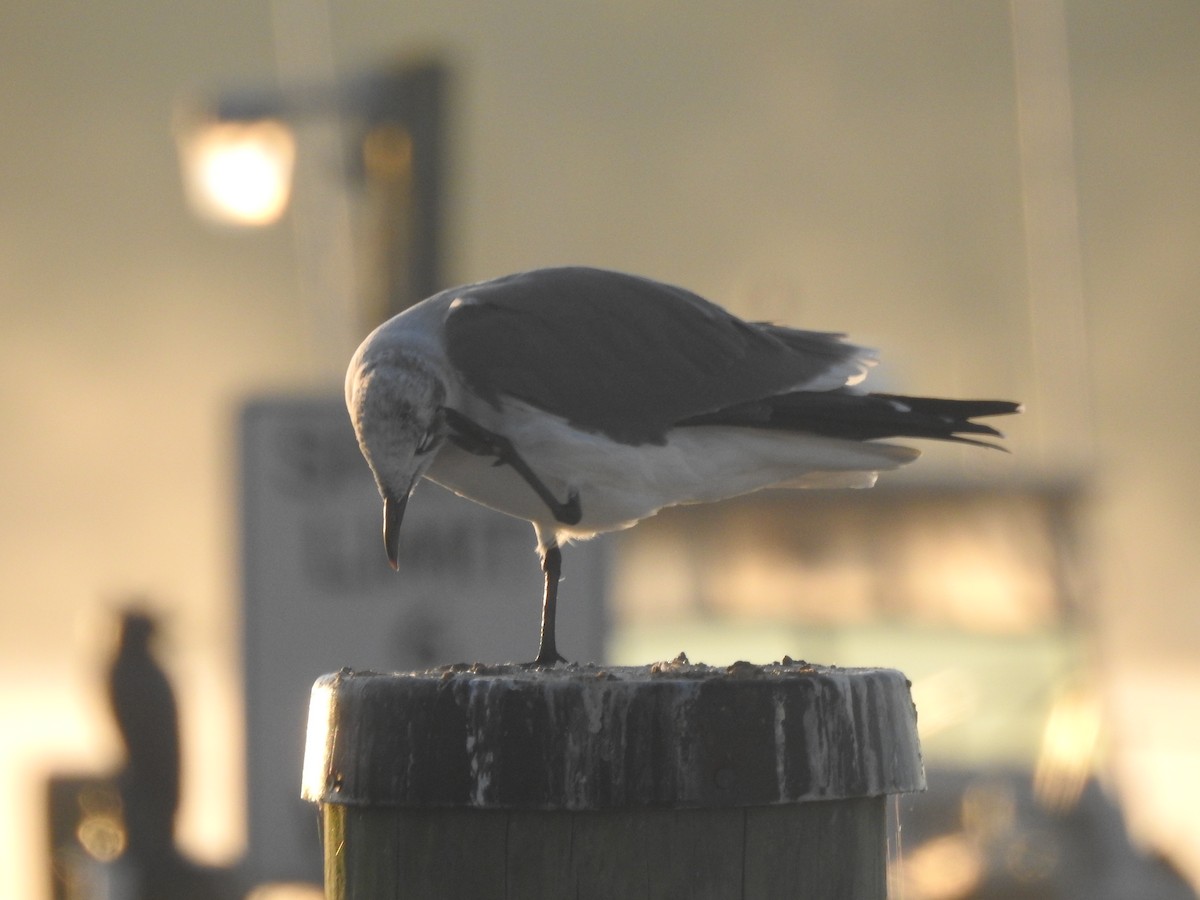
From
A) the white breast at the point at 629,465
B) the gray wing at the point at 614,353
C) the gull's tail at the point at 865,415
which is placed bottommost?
the white breast at the point at 629,465

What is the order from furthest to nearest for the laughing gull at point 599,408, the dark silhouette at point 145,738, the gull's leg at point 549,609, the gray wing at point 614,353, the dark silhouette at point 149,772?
the dark silhouette at point 145,738 → the dark silhouette at point 149,772 → the gull's leg at point 549,609 → the gray wing at point 614,353 → the laughing gull at point 599,408

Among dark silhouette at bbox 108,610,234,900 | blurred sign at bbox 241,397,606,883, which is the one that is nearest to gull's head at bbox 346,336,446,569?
blurred sign at bbox 241,397,606,883

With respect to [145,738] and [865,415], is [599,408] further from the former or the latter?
[145,738]

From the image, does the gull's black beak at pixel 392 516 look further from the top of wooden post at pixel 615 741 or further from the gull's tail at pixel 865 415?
the top of wooden post at pixel 615 741

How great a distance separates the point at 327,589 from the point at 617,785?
4.28m

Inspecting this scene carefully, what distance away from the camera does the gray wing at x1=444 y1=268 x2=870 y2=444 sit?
388 centimetres

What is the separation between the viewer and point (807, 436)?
404 cm

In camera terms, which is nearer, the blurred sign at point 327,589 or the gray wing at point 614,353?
the gray wing at point 614,353

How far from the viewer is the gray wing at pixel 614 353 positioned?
388cm

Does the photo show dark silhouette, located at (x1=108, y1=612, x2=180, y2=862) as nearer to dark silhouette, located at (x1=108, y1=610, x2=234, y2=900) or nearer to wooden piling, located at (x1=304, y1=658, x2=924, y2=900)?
dark silhouette, located at (x1=108, y1=610, x2=234, y2=900)

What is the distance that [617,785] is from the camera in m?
2.47

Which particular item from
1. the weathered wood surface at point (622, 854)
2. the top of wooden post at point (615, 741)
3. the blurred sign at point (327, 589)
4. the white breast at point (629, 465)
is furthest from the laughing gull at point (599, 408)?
the blurred sign at point (327, 589)

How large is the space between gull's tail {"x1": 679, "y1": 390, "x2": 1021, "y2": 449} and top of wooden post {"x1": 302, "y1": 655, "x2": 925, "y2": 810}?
52.1 inches

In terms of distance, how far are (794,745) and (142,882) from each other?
20.4 feet
